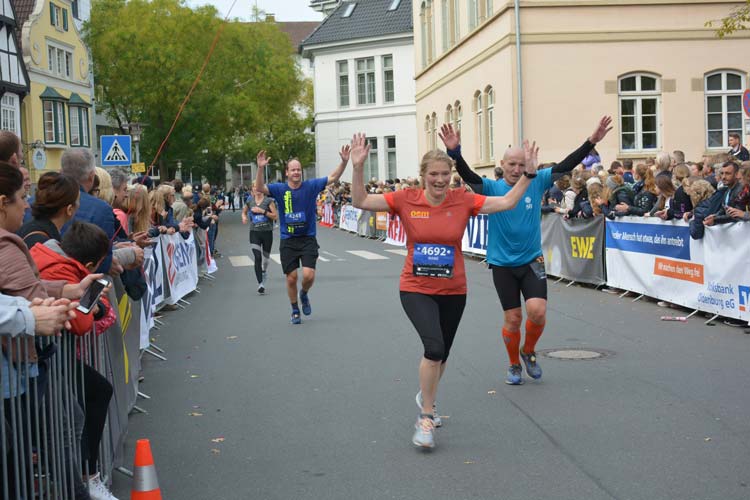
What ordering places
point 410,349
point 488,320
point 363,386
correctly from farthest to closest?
point 488,320
point 410,349
point 363,386

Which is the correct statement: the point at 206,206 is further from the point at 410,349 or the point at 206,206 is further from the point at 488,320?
the point at 410,349

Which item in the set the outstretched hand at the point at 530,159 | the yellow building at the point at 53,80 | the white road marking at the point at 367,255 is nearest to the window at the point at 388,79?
the yellow building at the point at 53,80

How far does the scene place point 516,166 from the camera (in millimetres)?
8289

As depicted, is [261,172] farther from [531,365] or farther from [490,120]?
[490,120]

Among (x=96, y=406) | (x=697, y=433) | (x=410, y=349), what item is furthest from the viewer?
(x=410, y=349)

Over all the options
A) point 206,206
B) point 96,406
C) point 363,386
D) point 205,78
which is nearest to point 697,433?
point 363,386

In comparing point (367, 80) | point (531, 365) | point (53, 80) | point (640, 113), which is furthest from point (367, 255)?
point (367, 80)

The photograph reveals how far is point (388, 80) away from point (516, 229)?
54855mm

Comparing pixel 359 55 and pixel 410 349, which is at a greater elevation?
pixel 359 55

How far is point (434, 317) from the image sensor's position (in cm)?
677

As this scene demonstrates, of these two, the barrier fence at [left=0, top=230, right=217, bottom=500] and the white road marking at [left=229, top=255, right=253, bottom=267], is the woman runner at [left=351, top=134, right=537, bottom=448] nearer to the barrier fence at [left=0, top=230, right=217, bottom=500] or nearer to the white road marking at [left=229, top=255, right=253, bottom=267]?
the barrier fence at [left=0, top=230, right=217, bottom=500]

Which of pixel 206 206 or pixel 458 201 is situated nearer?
pixel 458 201

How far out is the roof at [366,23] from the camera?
61.3 m

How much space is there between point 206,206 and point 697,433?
1585 centimetres
